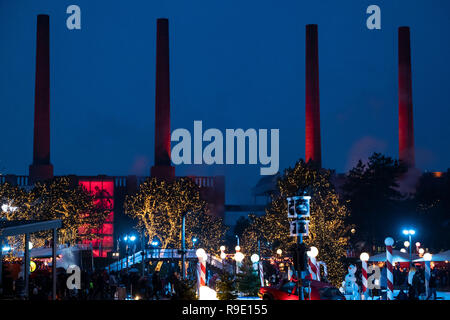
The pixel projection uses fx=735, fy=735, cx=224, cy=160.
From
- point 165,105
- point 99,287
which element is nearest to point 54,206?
point 165,105

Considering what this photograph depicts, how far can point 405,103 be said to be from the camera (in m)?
98.2

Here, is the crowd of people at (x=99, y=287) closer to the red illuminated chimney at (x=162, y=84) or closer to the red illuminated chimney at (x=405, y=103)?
the red illuminated chimney at (x=162, y=84)

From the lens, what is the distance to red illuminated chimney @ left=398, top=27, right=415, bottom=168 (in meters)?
97.6

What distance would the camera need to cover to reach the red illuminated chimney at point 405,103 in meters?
97.6

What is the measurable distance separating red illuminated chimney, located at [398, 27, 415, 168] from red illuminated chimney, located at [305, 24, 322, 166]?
1116 cm

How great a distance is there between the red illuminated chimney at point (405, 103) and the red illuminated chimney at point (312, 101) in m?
11.2

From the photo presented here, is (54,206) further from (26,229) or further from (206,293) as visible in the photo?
(206,293)

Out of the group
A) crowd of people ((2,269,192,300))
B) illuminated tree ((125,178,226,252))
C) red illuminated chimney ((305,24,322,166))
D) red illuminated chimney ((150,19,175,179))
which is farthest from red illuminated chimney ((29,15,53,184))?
crowd of people ((2,269,192,300))

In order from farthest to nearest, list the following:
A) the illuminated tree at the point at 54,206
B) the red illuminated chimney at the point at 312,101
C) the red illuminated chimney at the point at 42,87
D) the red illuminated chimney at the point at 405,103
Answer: the red illuminated chimney at the point at 42,87, the red illuminated chimney at the point at 405,103, the red illuminated chimney at the point at 312,101, the illuminated tree at the point at 54,206

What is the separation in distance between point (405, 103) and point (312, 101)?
12.4 metres

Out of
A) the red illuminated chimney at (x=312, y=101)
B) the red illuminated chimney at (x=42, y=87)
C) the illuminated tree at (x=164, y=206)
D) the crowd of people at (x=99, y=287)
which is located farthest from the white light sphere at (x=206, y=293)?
the red illuminated chimney at (x=42, y=87)

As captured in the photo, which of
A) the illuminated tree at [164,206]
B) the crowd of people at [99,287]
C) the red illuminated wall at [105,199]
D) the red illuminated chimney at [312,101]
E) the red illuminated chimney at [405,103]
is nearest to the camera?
the crowd of people at [99,287]
